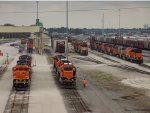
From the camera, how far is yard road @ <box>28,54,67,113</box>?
37.0 m

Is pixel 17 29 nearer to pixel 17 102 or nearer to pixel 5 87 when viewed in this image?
pixel 5 87

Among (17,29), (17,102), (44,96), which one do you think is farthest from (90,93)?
(17,29)

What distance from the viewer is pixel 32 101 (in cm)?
4062

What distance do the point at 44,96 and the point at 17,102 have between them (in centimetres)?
411

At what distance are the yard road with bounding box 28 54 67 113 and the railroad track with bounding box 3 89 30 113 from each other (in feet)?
1.64

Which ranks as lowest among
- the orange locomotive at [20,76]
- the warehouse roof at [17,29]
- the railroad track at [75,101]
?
the railroad track at [75,101]

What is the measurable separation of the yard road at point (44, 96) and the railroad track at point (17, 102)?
501mm

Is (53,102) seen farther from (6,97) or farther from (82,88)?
(82,88)

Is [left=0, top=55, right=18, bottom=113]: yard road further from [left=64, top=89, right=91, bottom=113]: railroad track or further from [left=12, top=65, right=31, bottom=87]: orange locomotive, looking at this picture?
[left=64, top=89, right=91, bottom=113]: railroad track

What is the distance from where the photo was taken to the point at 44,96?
1710 inches

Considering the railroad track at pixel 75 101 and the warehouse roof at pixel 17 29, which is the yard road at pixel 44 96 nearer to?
the railroad track at pixel 75 101

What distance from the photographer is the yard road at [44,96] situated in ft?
121

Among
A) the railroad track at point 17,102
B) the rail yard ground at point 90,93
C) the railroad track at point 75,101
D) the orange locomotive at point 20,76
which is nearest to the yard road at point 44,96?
the rail yard ground at point 90,93

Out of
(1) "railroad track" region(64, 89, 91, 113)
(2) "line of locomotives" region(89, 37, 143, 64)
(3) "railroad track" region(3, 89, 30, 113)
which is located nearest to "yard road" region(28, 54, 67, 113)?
(3) "railroad track" region(3, 89, 30, 113)
